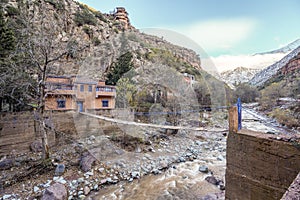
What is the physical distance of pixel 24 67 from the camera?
144 inches

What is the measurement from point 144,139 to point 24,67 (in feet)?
12.6

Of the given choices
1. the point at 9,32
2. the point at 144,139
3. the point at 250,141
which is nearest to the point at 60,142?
the point at 144,139

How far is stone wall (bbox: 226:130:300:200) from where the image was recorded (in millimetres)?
1286

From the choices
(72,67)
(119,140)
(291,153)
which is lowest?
(119,140)

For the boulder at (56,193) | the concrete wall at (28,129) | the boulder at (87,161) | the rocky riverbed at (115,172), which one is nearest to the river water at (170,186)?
the rocky riverbed at (115,172)

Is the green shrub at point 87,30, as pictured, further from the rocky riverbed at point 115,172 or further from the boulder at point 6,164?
the boulder at point 6,164

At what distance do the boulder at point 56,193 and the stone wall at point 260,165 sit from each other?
8.33 feet

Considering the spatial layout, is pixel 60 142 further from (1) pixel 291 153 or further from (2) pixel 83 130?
(1) pixel 291 153

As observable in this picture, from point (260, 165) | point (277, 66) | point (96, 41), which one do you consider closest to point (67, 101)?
point (260, 165)

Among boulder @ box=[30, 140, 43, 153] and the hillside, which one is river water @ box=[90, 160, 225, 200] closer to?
boulder @ box=[30, 140, 43, 153]

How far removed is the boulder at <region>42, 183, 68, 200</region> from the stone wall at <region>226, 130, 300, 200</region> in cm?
254

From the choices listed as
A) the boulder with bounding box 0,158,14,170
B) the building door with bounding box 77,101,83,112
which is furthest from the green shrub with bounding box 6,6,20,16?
the boulder with bounding box 0,158,14,170

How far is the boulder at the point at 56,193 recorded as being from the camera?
246cm

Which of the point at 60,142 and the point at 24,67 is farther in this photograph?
the point at 60,142
